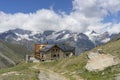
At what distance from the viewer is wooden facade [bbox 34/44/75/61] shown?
556ft

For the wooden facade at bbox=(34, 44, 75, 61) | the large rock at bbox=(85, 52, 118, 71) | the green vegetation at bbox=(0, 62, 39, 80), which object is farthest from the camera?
the wooden facade at bbox=(34, 44, 75, 61)

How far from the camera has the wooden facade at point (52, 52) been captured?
170m

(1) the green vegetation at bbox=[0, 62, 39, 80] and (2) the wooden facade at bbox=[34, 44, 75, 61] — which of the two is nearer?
(1) the green vegetation at bbox=[0, 62, 39, 80]

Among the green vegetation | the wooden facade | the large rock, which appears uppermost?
the wooden facade

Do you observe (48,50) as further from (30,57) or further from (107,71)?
(107,71)

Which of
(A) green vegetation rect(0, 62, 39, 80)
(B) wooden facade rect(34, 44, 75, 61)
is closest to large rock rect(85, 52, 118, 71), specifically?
(A) green vegetation rect(0, 62, 39, 80)

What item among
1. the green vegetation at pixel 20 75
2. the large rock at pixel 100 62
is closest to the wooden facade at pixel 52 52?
the green vegetation at pixel 20 75

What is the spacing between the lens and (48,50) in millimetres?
171375

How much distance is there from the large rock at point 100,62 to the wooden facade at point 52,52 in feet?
321

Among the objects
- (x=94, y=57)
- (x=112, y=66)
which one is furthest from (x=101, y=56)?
(x=112, y=66)

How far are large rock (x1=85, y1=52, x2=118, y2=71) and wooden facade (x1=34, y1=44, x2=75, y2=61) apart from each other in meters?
97.8

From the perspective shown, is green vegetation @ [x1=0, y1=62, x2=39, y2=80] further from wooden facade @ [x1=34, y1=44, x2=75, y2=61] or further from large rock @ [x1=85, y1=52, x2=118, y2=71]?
wooden facade @ [x1=34, y1=44, x2=75, y2=61]

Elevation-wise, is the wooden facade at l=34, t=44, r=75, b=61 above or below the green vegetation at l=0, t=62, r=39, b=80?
above

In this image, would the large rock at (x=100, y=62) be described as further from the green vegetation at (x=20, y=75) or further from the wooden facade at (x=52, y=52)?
the wooden facade at (x=52, y=52)
